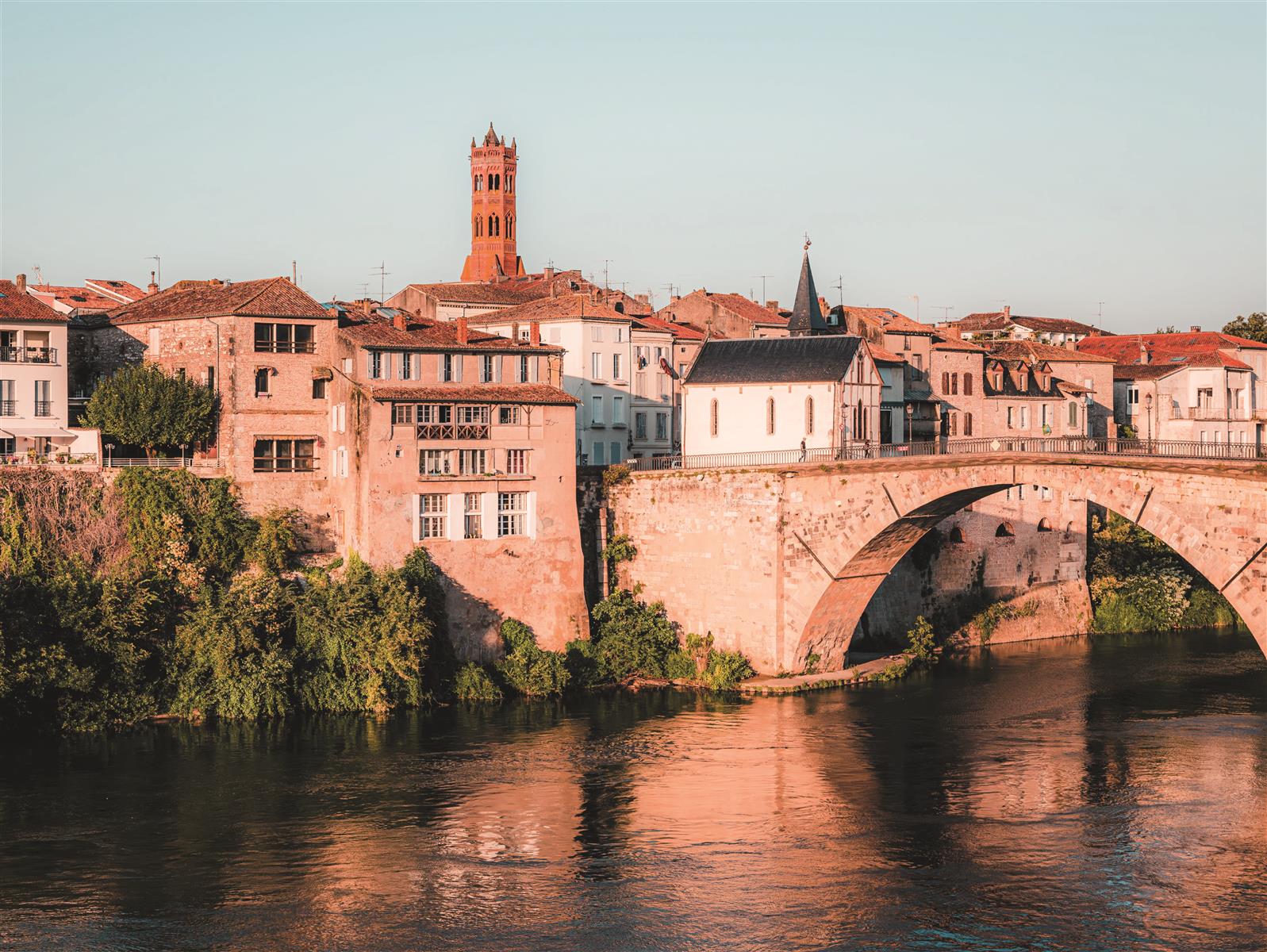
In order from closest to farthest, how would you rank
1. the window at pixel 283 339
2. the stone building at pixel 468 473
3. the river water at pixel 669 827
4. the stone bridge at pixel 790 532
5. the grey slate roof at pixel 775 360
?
the river water at pixel 669 827 < the stone bridge at pixel 790 532 < the stone building at pixel 468 473 < the grey slate roof at pixel 775 360 < the window at pixel 283 339

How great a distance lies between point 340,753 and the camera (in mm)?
44594

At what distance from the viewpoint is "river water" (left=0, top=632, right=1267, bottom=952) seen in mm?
31359

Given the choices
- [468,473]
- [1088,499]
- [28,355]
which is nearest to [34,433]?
[28,355]

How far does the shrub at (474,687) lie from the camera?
5159 centimetres

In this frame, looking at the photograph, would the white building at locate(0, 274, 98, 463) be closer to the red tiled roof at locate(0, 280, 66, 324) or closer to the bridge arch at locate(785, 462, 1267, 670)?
the red tiled roof at locate(0, 280, 66, 324)

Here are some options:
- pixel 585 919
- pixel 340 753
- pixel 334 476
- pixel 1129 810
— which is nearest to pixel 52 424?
pixel 334 476

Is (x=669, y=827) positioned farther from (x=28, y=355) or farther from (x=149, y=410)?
(x=28, y=355)

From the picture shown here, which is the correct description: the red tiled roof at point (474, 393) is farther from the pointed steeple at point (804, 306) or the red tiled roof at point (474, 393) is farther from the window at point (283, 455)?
the pointed steeple at point (804, 306)

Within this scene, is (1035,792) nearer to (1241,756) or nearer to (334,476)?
(1241,756)

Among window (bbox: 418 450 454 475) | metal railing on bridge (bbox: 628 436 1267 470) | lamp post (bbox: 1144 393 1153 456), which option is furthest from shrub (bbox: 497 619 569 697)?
lamp post (bbox: 1144 393 1153 456)

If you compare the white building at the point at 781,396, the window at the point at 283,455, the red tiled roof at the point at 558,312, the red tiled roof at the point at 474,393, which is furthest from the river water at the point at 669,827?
the red tiled roof at the point at 558,312

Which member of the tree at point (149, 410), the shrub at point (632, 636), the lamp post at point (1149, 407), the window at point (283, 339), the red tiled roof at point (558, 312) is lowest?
the shrub at point (632, 636)

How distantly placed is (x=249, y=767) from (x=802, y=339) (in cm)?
2529

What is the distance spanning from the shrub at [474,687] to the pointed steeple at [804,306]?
930 inches
